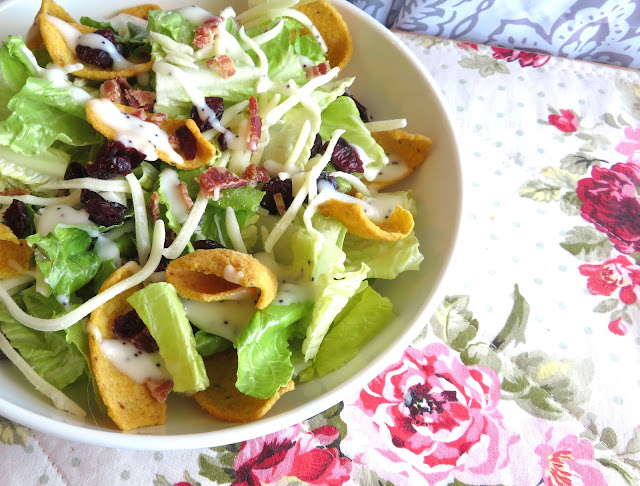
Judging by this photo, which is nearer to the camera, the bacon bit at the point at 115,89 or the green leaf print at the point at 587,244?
the bacon bit at the point at 115,89

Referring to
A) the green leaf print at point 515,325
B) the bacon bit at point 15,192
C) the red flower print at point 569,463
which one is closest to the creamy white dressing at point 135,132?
the bacon bit at point 15,192

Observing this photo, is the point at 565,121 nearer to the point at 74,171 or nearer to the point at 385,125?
the point at 385,125

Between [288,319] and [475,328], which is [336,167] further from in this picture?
[475,328]

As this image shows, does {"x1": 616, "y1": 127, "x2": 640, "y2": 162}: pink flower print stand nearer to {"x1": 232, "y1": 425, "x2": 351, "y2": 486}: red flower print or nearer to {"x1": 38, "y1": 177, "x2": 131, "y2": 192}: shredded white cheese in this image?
{"x1": 232, "y1": 425, "x2": 351, "y2": 486}: red flower print

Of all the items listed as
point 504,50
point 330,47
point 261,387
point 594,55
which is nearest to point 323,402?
point 261,387

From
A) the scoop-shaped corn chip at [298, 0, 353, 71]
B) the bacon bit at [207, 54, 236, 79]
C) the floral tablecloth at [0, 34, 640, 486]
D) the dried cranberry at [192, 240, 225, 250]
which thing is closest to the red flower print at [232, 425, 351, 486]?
the floral tablecloth at [0, 34, 640, 486]

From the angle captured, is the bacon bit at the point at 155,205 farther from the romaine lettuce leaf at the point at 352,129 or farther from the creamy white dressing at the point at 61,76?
the romaine lettuce leaf at the point at 352,129
